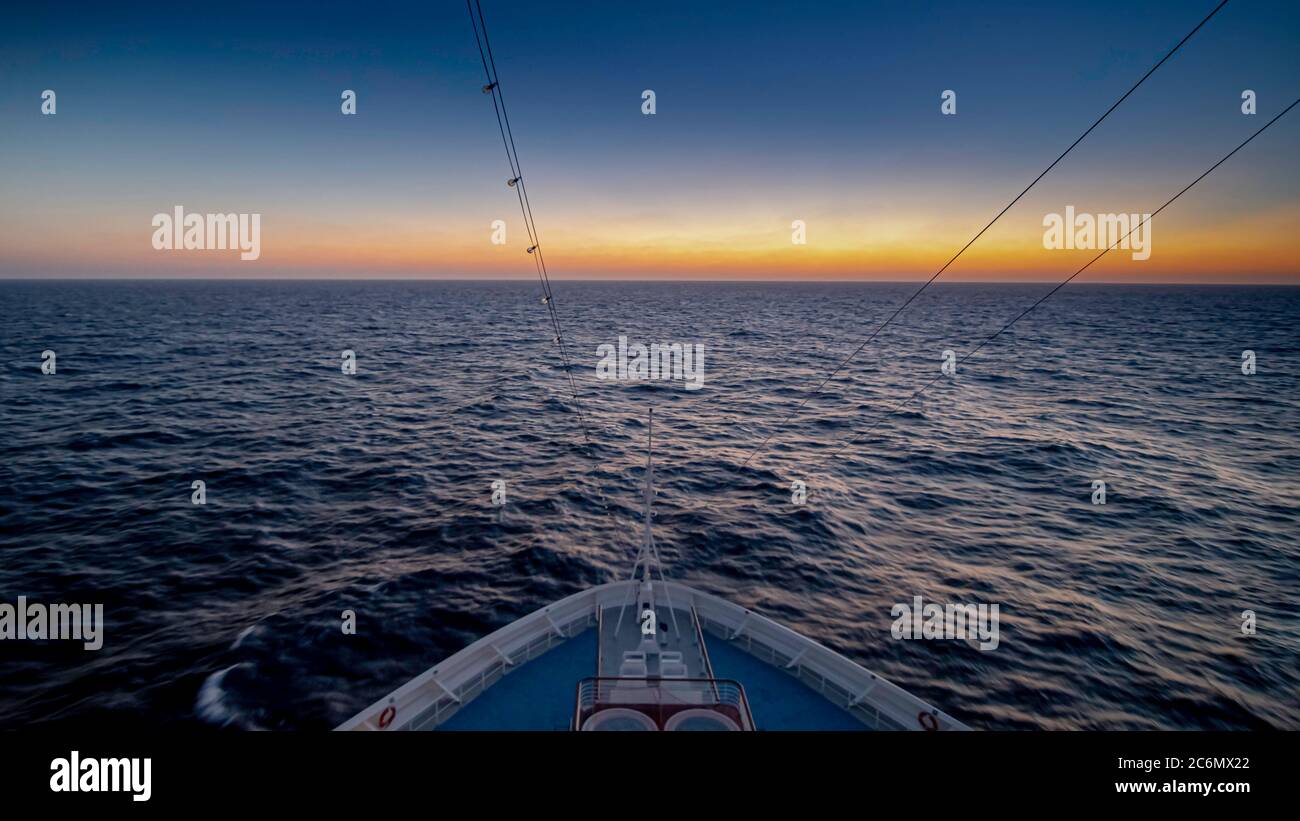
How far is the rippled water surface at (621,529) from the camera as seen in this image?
14.2 meters

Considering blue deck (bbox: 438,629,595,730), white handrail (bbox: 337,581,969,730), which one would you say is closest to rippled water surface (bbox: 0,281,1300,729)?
white handrail (bbox: 337,581,969,730)

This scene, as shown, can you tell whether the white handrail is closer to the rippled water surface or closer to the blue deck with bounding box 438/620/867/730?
the blue deck with bounding box 438/620/867/730

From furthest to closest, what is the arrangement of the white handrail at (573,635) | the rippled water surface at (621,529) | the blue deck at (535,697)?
the rippled water surface at (621,529) < the blue deck at (535,697) < the white handrail at (573,635)

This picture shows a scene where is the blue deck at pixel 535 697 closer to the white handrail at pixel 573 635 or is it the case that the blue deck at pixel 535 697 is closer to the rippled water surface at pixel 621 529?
the white handrail at pixel 573 635

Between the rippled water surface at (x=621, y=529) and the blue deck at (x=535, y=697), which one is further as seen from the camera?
the rippled water surface at (x=621, y=529)

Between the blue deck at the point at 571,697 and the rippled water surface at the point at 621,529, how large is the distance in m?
4.94

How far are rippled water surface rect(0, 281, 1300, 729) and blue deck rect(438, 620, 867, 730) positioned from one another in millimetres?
4940

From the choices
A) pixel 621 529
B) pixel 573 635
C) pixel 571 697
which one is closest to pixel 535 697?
pixel 571 697

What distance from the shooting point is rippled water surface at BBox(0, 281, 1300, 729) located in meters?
14.2

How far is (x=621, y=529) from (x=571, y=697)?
1228 cm

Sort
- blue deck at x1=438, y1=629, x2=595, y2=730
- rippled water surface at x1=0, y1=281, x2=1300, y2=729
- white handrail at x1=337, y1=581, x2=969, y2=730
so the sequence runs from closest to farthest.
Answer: white handrail at x1=337, y1=581, x2=969, y2=730 < blue deck at x1=438, y1=629, x2=595, y2=730 < rippled water surface at x1=0, y1=281, x2=1300, y2=729

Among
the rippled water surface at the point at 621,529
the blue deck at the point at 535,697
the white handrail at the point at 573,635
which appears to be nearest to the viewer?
the white handrail at the point at 573,635

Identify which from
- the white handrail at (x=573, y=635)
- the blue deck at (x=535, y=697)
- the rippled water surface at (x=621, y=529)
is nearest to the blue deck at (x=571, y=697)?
the blue deck at (x=535, y=697)
